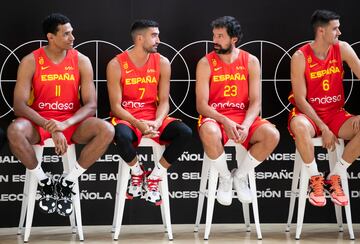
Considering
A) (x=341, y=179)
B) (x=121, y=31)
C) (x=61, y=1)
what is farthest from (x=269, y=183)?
(x=61, y=1)

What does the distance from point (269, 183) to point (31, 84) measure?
2591mm

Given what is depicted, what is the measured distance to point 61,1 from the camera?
7738mm

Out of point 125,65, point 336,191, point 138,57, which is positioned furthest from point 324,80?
point 125,65

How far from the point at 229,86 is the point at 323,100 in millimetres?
902

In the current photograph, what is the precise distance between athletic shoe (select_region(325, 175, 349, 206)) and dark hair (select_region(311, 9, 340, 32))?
1.44 meters

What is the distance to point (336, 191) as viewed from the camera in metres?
6.98

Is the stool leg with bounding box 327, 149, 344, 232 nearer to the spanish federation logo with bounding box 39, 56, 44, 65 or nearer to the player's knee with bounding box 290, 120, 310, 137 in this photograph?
the player's knee with bounding box 290, 120, 310, 137

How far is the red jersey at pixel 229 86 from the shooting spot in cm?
736

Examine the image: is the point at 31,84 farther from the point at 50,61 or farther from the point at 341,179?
the point at 341,179

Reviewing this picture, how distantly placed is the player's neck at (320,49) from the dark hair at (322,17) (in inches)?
6.4

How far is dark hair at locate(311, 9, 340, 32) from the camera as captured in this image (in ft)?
23.9

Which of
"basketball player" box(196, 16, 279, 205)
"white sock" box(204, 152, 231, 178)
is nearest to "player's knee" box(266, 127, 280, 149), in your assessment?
"basketball player" box(196, 16, 279, 205)

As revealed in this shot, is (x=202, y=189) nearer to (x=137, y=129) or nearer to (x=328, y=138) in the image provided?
(x=137, y=129)

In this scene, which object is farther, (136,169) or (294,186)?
(294,186)
